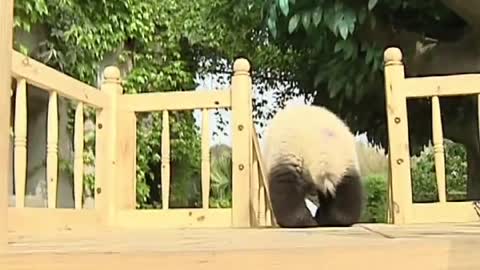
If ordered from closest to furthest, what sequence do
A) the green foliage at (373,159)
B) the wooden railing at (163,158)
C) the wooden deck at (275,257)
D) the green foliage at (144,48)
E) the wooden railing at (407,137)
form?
the wooden deck at (275,257), the wooden railing at (407,137), the wooden railing at (163,158), the green foliage at (373,159), the green foliage at (144,48)

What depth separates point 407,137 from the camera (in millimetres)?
2195

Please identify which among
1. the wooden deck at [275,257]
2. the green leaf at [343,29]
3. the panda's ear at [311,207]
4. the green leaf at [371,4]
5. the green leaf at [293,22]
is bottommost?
the wooden deck at [275,257]

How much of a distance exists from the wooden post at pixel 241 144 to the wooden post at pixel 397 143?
1.54 ft

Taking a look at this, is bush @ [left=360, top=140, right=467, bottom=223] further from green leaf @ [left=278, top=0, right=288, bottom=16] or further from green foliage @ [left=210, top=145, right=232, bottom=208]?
green leaf @ [left=278, top=0, right=288, bottom=16]

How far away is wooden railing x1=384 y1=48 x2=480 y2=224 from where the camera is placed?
7.00 feet

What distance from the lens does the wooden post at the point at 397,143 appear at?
216 centimetres

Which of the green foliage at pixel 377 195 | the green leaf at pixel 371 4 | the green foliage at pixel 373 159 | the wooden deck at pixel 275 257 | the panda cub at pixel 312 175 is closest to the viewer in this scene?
the wooden deck at pixel 275 257

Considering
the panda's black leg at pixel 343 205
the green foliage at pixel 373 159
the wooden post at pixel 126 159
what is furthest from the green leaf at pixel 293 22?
the panda's black leg at pixel 343 205

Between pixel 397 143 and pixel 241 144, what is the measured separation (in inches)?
20.3

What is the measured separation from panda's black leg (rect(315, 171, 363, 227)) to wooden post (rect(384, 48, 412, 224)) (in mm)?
373

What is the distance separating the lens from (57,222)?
76.5 inches

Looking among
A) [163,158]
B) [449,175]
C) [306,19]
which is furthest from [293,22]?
[449,175]

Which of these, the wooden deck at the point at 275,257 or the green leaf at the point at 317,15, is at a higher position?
the green leaf at the point at 317,15

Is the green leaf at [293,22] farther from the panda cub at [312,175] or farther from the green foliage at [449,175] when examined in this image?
the green foliage at [449,175]
